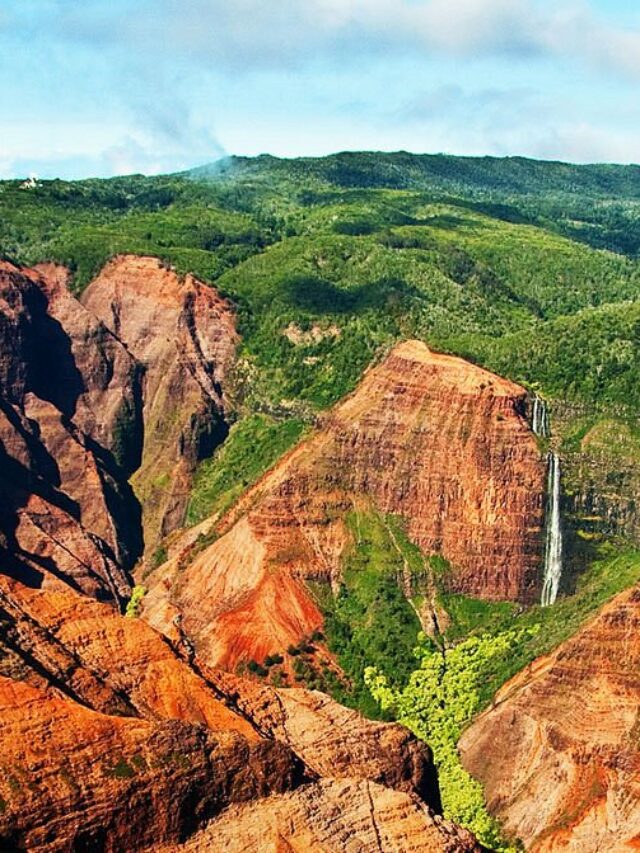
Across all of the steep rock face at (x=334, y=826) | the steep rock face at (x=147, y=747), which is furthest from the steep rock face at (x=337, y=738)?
the steep rock face at (x=334, y=826)

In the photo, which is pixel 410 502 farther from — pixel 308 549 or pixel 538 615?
pixel 538 615

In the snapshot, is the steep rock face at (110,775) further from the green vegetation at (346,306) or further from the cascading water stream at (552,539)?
the green vegetation at (346,306)

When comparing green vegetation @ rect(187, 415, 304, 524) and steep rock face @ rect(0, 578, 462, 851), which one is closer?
steep rock face @ rect(0, 578, 462, 851)

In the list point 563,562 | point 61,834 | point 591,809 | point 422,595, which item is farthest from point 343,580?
point 61,834

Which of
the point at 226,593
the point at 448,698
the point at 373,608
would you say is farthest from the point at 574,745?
the point at 226,593

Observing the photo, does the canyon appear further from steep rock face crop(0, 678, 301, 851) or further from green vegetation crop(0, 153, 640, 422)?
green vegetation crop(0, 153, 640, 422)

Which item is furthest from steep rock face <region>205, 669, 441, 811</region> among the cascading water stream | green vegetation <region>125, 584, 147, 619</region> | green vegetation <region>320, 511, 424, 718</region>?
green vegetation <region>125, 584, 147, 619</region>

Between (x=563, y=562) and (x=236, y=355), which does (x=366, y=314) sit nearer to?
(x=236, y=355)
